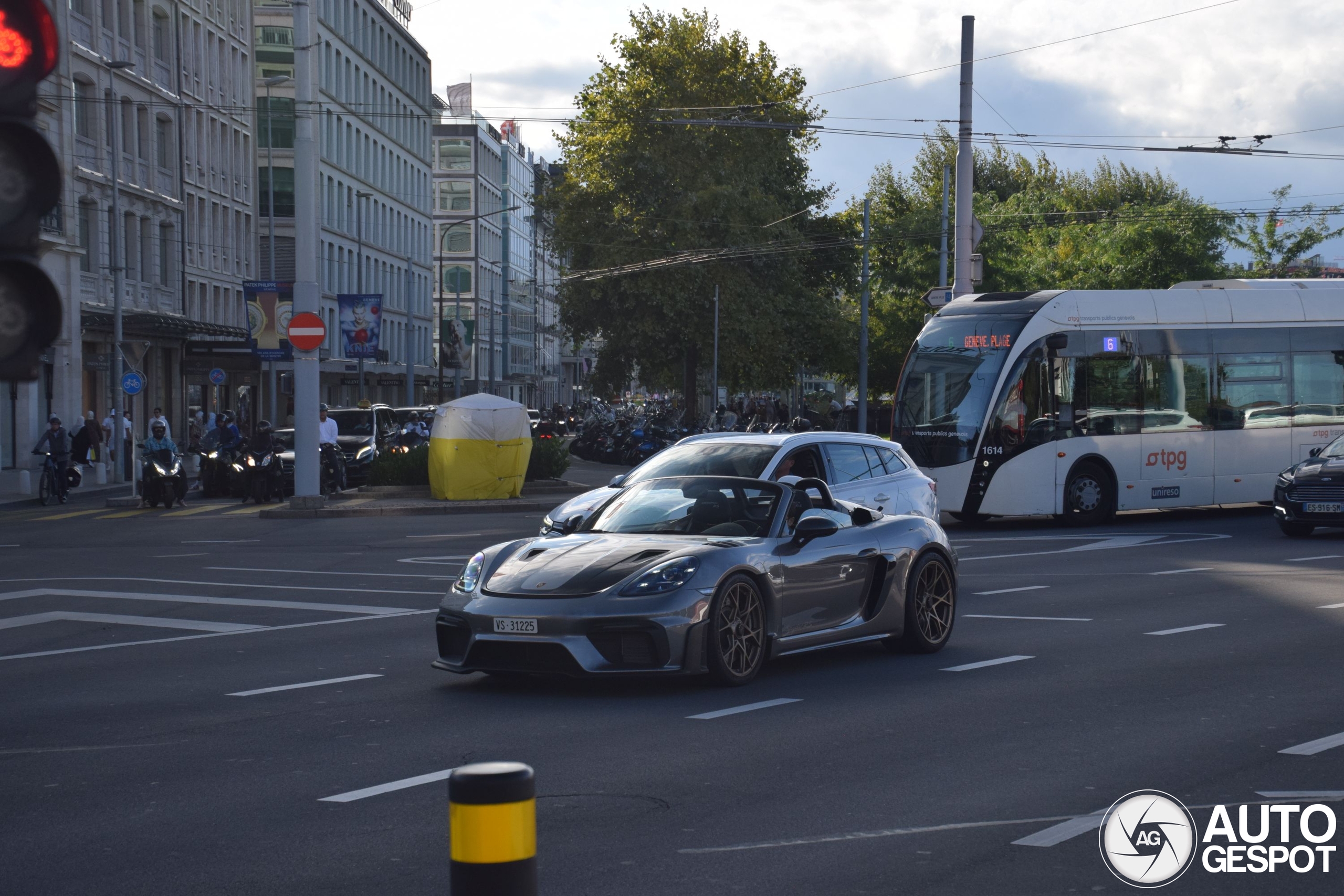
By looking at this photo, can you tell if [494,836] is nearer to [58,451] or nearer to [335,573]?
[335,573]

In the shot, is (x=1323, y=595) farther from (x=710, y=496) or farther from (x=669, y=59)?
(x=669, y=59)

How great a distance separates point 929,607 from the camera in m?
11.6

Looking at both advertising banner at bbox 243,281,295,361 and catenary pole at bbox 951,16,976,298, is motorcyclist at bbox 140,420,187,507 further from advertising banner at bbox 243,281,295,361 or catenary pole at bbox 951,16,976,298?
catenary pole at bbox 951,16,976,298

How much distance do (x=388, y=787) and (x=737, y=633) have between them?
3.18 m

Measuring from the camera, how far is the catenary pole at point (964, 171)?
2895cm

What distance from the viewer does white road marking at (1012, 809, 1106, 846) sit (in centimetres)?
612

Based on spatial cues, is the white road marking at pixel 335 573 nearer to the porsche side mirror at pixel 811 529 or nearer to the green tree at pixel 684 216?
the porsche side mirror at pixel 811 529

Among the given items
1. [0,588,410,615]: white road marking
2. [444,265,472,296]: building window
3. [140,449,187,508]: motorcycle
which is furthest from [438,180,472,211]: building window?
[0,588,410,615]: white road marking

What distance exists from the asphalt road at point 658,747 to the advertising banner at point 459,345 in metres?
51.3

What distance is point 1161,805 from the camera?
6.70m

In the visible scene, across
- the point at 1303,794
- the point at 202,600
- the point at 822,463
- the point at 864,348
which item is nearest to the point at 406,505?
the point at 202,600

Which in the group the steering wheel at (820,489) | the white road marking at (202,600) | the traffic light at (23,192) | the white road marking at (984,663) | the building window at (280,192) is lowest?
the white road marking at (202,600)

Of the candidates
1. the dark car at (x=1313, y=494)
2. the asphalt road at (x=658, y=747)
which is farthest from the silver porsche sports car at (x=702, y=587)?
the dark car at (x=1313, y=494)

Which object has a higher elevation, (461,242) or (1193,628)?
(461,242)
